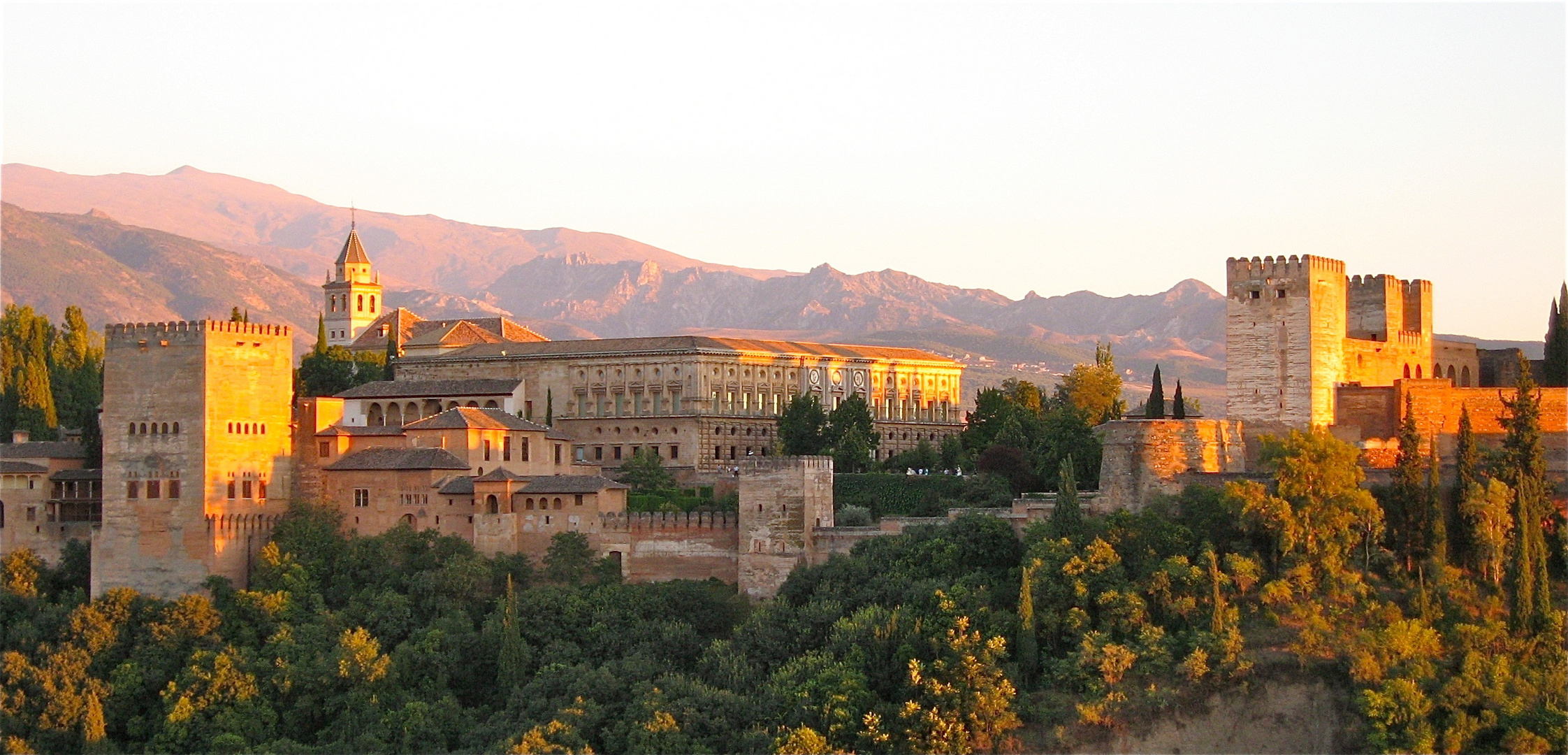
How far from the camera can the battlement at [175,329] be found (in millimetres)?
54625

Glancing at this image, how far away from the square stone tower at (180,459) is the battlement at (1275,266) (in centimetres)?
2591

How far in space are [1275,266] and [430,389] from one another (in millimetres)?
32245

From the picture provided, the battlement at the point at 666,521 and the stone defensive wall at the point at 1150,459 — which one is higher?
the stone defensive wall at the point at 1150,459

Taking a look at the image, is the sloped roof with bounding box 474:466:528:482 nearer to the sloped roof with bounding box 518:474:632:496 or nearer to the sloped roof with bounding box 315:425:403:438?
the sloped roof with bounding box 518:474:632:496

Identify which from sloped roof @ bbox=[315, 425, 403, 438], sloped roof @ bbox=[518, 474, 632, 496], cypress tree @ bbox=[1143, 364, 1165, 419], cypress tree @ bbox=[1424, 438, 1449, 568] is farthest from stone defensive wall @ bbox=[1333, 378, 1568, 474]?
sloped roof @ bbox=[315, 425, 403, 438]

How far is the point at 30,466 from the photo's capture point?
188 ft

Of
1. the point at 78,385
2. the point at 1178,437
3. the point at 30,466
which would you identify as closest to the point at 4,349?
the point at 78,385

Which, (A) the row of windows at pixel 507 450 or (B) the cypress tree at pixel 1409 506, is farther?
(A) the row of windows at pixel 507 450

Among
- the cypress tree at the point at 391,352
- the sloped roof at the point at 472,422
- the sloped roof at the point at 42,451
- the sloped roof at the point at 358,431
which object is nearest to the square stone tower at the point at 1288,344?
the sloped roof at the point at 472,422

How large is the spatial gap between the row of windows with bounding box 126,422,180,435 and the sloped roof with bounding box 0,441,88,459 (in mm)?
5577

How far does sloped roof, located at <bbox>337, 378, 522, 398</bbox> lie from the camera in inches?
2726

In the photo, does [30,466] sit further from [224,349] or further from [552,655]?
[552,655]

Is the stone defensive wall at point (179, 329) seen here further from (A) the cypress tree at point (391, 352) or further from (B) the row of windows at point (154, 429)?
(A) the cypress tree at point (391, 352)

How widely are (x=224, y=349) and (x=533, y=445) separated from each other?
1009 cm
